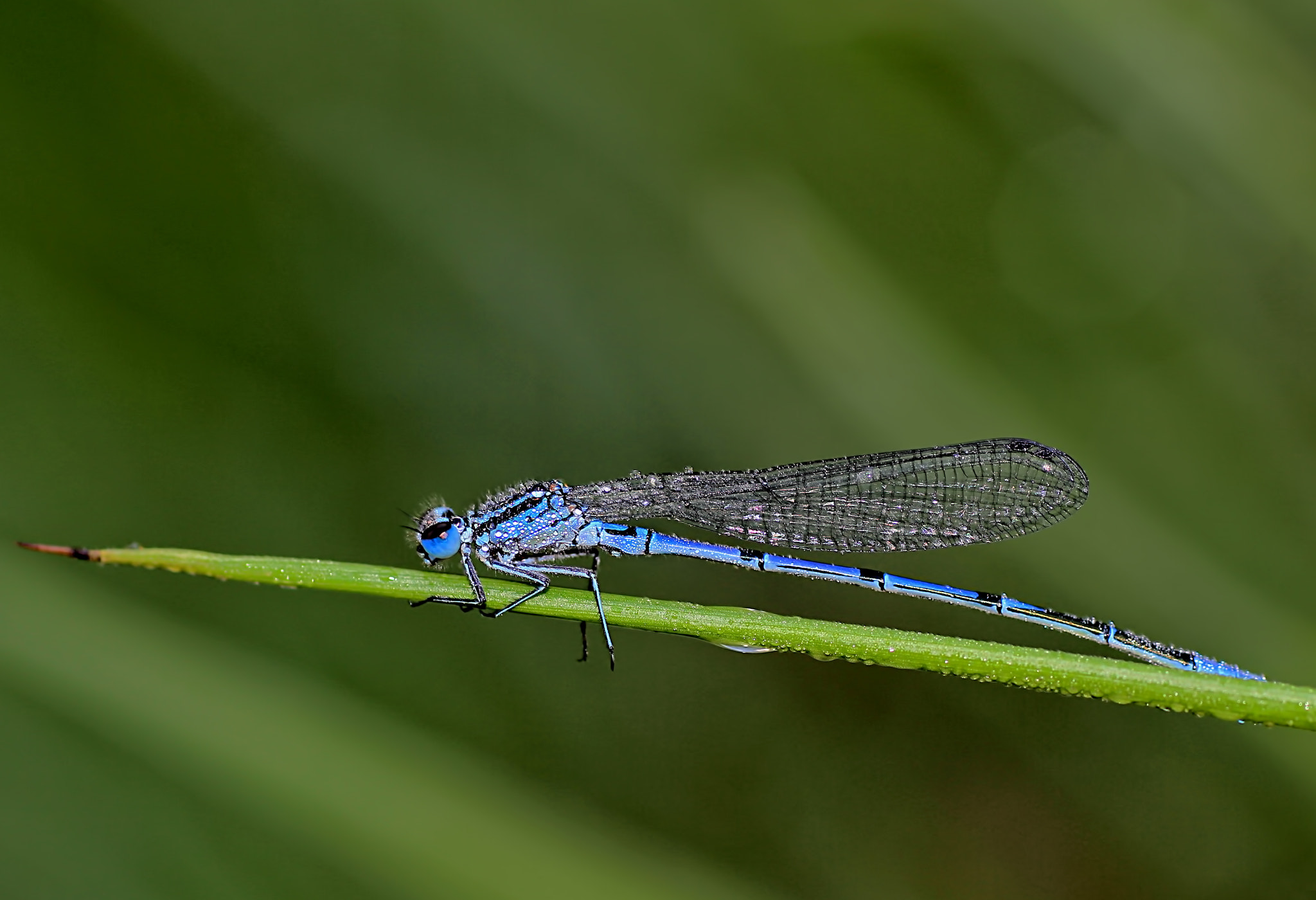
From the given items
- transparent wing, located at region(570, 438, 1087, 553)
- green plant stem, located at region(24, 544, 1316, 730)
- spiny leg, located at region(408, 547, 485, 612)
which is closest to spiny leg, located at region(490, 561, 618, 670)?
spiny leg, located at region(408, 547, 485, 612)

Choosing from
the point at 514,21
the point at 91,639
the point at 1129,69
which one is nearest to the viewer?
the point at 91,639

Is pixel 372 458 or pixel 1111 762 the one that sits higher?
pixel 372 458

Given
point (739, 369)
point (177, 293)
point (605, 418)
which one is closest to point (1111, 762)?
point (739, 369)

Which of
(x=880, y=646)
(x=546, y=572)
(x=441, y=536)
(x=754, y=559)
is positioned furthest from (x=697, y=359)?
(x=880, y=646)

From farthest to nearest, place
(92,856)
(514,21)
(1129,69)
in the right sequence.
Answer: (514,21)
(1129,69)
(92,856)

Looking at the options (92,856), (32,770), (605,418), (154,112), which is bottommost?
A: (92,856)

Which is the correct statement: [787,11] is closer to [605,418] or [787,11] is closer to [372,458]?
[605,418]

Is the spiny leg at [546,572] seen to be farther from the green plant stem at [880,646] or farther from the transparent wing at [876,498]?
the green plant stem at [880,646]
